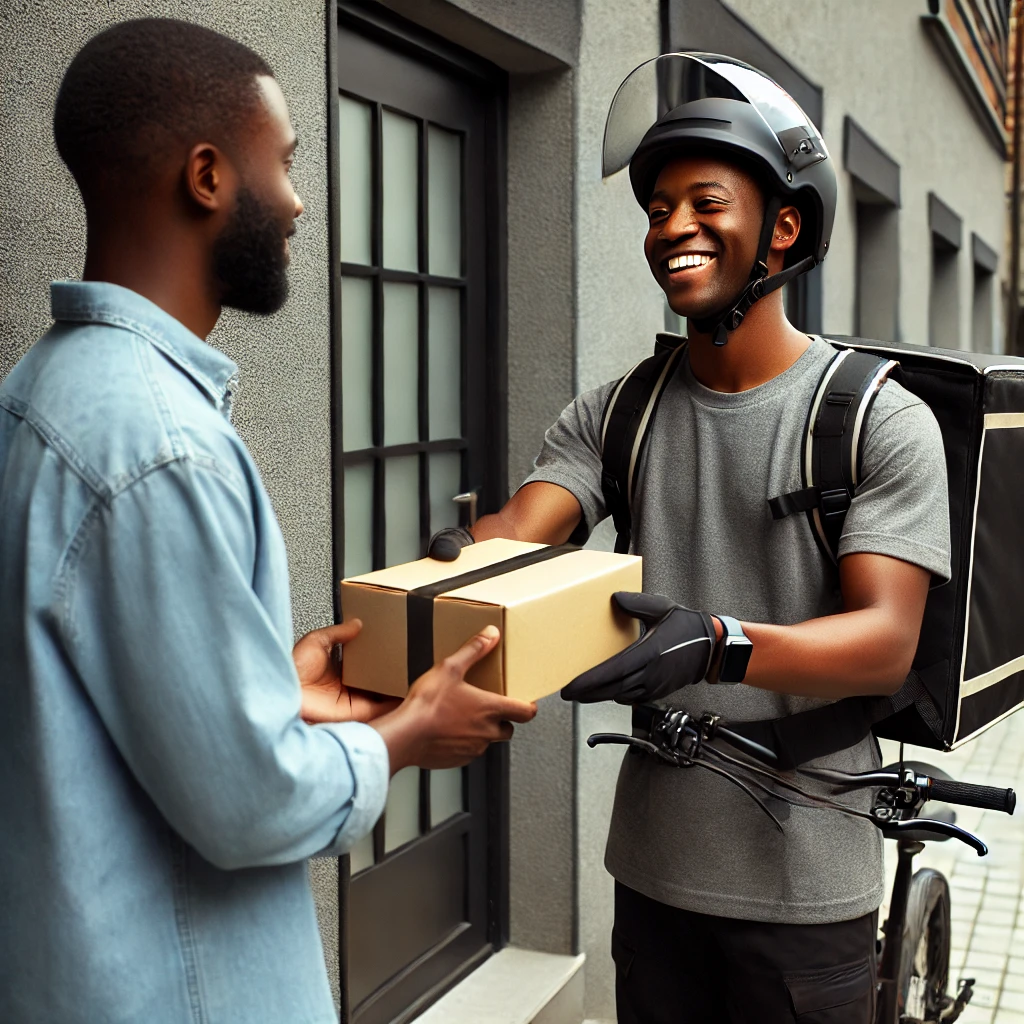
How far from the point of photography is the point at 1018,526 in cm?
246

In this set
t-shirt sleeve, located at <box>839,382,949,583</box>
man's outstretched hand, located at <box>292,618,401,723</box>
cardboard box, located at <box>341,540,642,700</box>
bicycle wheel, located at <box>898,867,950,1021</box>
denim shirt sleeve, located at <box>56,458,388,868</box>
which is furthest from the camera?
bicycle wheel, located at <box>898,867,950,1021</box>

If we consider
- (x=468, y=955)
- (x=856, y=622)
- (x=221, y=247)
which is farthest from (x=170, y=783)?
(x=468, y=955)

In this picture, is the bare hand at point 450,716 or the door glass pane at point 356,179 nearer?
the bare hand at point 450,716

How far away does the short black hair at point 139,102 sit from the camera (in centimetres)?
134

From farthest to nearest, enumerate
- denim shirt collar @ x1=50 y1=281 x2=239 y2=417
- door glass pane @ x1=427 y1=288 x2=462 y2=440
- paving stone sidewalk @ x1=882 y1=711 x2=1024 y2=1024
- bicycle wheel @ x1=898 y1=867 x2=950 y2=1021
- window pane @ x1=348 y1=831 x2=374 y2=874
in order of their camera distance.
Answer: paving stone sidewalk @ x1=882 y1=711 x2=1024 y2=1024 < door glass pane @ x1=427 y1=288 x2=462 y2=440 < window pane @ x1=348 y1=831 x2=374 y2=874 < bicycle wheel @ x1=898 y1=867 x2=950 y2=1021 < denim shirt collar @ x1=50 y1=281 x2=239 y2=417

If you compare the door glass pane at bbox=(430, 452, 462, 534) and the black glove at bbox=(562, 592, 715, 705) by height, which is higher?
the door glass pane at bbox=(430, 452, 462, 534)

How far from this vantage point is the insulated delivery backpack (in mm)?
2133

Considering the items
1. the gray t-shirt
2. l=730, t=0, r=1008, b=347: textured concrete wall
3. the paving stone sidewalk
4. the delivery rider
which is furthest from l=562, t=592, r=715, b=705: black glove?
l=730, t=0, r=1008, b=347: textured concrete wall

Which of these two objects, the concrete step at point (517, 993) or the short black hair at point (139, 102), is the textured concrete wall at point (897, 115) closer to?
the concrete step at point (517, 993)

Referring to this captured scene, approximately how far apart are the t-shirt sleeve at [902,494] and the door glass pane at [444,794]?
7.00 ft

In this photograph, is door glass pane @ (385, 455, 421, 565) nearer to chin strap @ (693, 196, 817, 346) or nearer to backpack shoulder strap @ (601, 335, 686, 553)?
backpack shoulder strap @ (601, 335, 686, 553)

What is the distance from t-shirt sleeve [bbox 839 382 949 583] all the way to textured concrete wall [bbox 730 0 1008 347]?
3.64 meters

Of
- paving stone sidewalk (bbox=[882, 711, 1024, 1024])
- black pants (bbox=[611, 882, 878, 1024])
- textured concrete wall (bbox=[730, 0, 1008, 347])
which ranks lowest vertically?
paving stone sidewalk (bbox=[882, 711, 1024, 1024])

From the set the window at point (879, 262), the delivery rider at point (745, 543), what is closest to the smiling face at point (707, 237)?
the delivery rider at point (745, 543)
